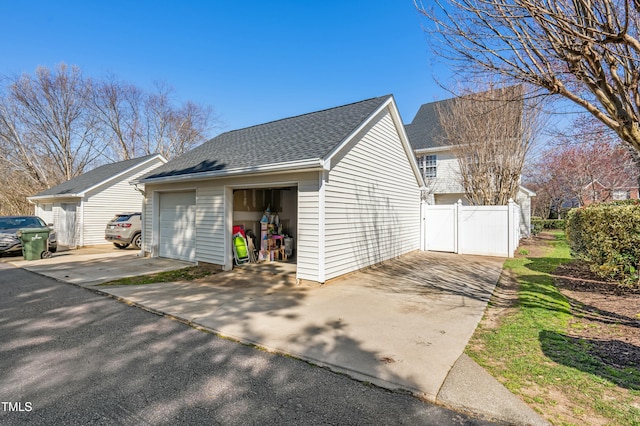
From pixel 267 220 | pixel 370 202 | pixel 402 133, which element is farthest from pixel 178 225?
pixel 402 133

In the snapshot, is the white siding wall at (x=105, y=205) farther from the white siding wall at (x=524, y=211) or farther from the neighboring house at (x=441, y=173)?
the white siding wall at (x=524, y=211)

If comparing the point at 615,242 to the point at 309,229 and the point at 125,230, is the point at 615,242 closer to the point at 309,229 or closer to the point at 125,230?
the point at 309,229

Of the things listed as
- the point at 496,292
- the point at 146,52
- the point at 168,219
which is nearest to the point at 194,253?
the point at 168,219

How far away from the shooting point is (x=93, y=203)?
15.8 metres

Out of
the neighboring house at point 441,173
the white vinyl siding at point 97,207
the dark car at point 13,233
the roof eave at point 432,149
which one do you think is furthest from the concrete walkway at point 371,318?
the roof eave at point 432,149

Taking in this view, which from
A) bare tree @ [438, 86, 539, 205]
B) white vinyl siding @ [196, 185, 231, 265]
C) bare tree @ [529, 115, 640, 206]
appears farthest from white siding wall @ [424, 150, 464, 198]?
white vinyl siding @ [196, 185, 231, 265]

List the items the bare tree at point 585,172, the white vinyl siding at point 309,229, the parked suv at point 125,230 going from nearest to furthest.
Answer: the white vinyl siding at point 309,229 < the parked suv at point 125,230 < the bare tree at point 585,172

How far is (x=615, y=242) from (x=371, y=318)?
217 inches

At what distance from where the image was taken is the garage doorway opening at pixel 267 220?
970 centimetres

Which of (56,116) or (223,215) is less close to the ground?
(56,116)

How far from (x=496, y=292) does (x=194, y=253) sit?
824 cm

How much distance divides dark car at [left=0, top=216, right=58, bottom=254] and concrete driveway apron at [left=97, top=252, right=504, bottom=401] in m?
8.48

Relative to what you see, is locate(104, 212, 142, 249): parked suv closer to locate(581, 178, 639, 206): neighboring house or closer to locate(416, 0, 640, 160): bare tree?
locate(416, 0, 640, 160): bare tree

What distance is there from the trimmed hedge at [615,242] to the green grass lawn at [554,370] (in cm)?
204
